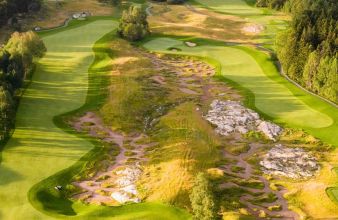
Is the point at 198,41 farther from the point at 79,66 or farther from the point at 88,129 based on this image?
the point at 88,129

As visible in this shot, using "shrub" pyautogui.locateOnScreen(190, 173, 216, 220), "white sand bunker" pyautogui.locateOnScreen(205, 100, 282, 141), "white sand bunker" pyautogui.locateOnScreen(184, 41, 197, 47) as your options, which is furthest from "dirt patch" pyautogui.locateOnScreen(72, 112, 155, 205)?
"white sand bunker" pyautogui.locateOnScreen(184, 41, 197, 47)

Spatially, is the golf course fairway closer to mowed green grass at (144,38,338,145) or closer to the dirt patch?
the dirt patch

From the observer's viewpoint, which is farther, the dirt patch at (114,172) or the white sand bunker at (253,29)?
the white sand bunker at (253,29)

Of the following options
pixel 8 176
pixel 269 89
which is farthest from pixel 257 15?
pixel 8 176

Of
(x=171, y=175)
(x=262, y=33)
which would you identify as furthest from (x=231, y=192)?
(x=262, y=33)

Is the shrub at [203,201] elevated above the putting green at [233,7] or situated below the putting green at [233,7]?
below

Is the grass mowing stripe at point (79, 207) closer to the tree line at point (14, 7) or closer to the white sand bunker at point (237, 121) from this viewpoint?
the white sand bunker at point (237, 121)

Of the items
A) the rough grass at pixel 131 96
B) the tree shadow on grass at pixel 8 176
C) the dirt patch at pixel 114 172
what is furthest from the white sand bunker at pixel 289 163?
the tree shadow on grass at pixel 8 176
